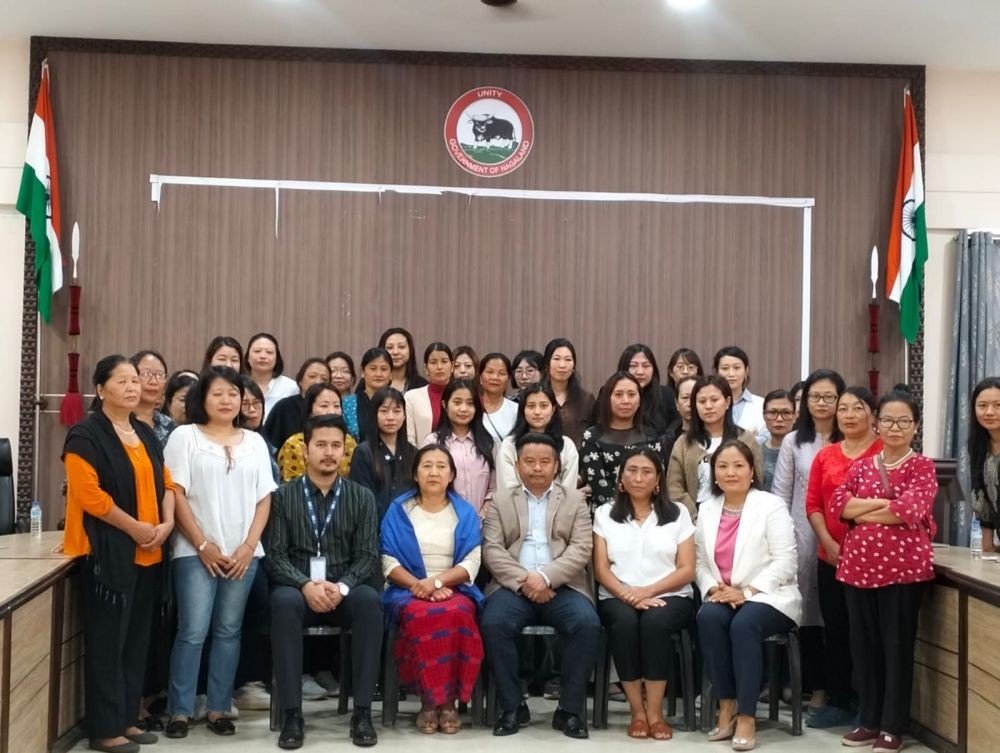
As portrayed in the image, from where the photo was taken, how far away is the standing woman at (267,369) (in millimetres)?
5566

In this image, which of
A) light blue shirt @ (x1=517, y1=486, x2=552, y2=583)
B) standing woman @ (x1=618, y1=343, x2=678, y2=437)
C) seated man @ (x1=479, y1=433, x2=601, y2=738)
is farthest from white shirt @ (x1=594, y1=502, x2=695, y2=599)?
standing woman @ (x1=618, y1=343, x2=678, y2=437)

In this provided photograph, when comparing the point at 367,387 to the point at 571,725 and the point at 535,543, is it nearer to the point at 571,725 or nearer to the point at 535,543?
the point at 535,543

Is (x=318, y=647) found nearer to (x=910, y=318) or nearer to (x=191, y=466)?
(x=191, y=466)

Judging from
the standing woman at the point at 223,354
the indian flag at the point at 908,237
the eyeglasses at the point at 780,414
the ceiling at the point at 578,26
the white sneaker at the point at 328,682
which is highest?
the ceiling at the point at 578,26

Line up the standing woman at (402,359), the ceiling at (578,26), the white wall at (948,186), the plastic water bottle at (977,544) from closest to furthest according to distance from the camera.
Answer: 1. the plastic water bottle at (977,544)
2. the standing woman at (402,359)
3. the ceiling at (578,26)
4. the white wall at (948,186)

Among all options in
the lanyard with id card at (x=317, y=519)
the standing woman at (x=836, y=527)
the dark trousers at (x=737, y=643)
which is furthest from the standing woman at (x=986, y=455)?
the lanyard with id card at (x=317, y=519)

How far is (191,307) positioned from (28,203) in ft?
3.48

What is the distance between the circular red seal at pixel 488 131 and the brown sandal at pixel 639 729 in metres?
3.62

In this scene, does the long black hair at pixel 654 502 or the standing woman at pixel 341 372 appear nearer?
the long black hair at pixel 654 502

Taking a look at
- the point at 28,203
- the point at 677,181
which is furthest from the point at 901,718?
the point at 28,203

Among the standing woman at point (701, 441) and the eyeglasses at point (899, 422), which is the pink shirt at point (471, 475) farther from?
the eyeglasses at point (899, 422)

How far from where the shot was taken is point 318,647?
16.5 feet

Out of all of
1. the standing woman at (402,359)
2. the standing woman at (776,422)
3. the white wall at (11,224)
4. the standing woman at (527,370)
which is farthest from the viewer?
the white wall at (11,224)

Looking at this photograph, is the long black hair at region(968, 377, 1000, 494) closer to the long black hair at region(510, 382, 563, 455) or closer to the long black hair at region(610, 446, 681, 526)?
the long black hair at region(610, 446, 681, 526)
